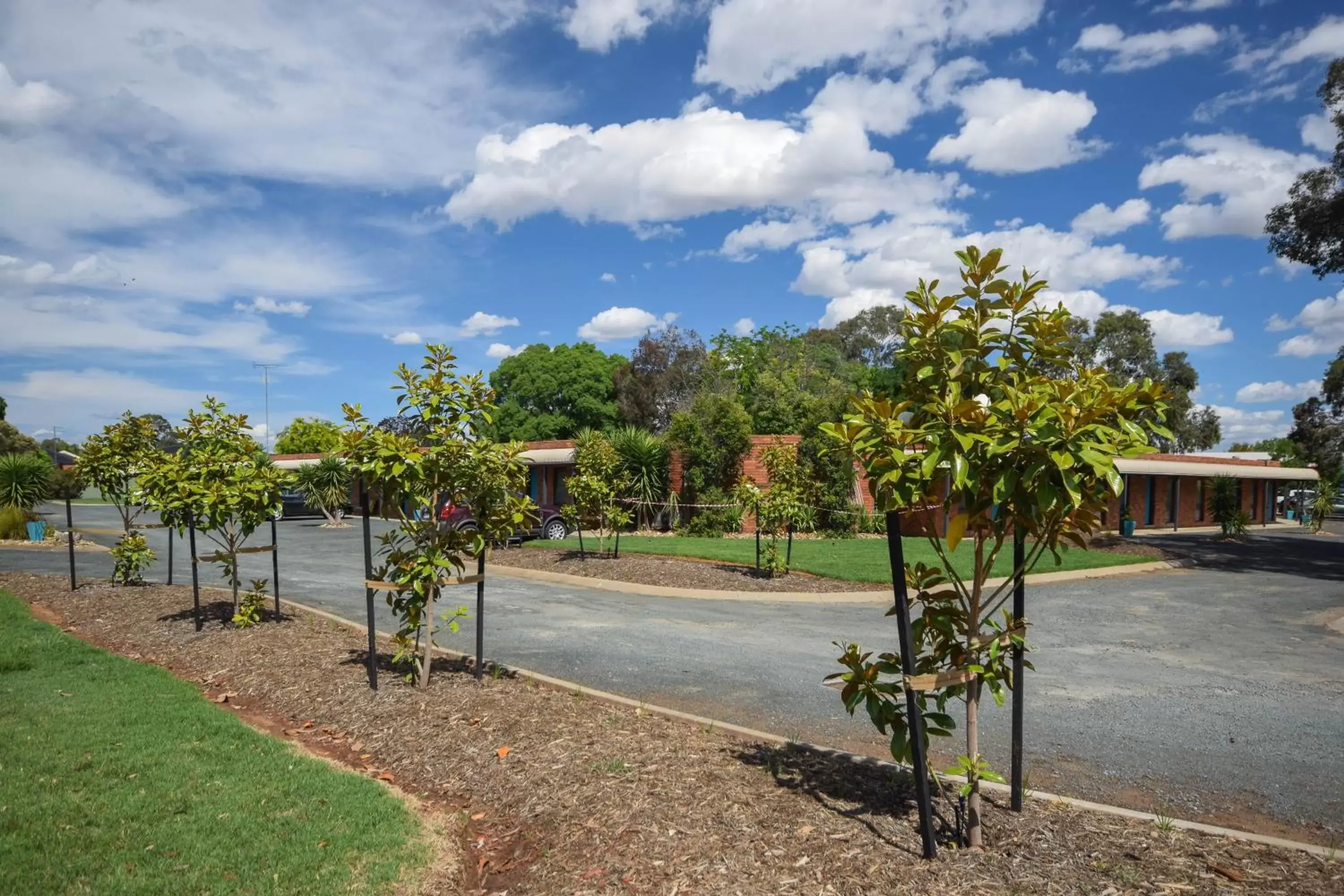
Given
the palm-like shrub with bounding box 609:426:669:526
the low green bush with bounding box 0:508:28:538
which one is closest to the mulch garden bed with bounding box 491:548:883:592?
the palm-like shrub with bounding box 609:426:669:526

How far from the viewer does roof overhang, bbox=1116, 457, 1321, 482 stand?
1247 inches

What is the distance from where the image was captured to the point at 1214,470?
1357 inches

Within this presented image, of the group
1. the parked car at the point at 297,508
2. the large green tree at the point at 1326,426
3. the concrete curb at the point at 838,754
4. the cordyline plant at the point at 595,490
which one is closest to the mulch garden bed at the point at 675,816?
the concrete curb at the point at 838,754

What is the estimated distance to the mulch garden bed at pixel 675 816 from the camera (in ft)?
12.7

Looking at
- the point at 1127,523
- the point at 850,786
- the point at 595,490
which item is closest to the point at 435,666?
the point at 850,786

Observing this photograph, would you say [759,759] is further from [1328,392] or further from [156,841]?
[1328,392]

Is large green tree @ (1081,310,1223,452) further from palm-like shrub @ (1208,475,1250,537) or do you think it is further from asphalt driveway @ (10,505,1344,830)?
asphalt driveway @ (10,505,1344,830)

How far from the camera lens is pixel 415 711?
670 cm

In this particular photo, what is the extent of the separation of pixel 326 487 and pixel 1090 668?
107 feet

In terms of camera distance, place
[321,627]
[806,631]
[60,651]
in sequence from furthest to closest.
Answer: [806,631], [321,627], [60,651]

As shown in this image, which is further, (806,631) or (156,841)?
(806,631)

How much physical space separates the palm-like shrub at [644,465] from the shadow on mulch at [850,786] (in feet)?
66.3

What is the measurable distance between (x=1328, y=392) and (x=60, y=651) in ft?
208

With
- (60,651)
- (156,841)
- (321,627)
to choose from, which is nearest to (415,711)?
(156,841)
